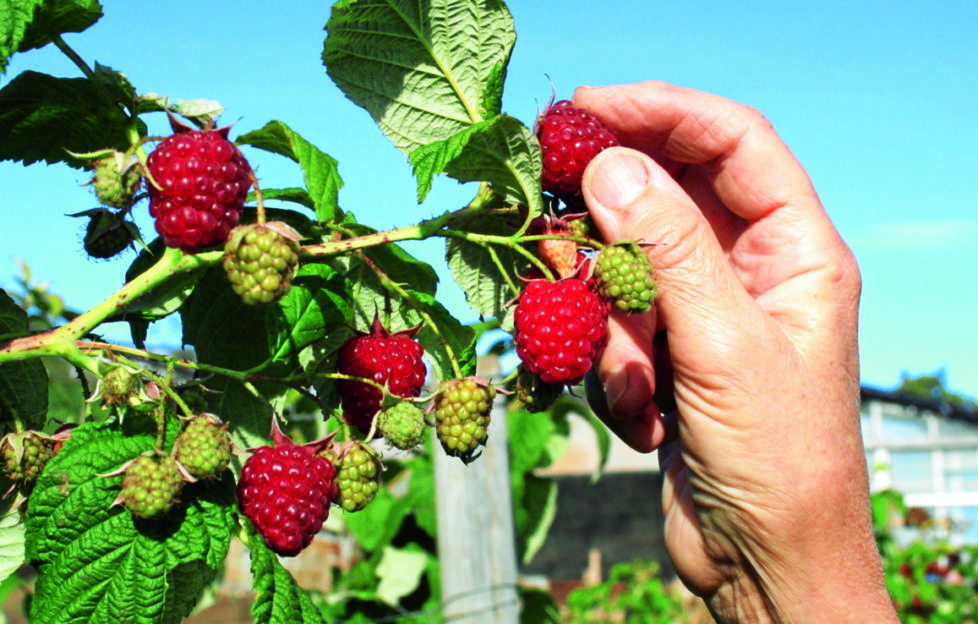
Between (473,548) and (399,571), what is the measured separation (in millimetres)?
868

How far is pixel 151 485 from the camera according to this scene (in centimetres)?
93

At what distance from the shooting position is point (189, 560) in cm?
98

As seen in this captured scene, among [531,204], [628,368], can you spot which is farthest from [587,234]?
[628,368]

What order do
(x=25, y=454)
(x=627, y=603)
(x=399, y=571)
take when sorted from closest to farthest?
(x=25, y=454) → (x=399, y=571) → (x=627, y=603)

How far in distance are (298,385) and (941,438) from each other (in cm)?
2351

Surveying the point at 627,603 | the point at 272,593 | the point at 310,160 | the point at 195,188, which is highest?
the point at 310,160

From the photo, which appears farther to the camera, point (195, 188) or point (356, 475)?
point (356, 475)

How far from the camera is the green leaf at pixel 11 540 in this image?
3.38 feet

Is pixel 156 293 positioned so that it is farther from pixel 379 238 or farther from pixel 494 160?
pixel 494 160

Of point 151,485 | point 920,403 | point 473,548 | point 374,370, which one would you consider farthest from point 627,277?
point 920,403

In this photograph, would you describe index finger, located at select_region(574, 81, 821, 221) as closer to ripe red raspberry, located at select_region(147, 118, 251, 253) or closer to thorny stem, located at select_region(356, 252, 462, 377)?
thorny stem, located at select_region(356, 252, 462, 377)

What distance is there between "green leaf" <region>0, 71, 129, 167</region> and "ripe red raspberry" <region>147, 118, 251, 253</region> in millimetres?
124

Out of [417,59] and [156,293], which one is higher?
[417,59]

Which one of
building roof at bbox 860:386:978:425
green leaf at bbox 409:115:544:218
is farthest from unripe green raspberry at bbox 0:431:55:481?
building roof at bbox 860:386:978:425
